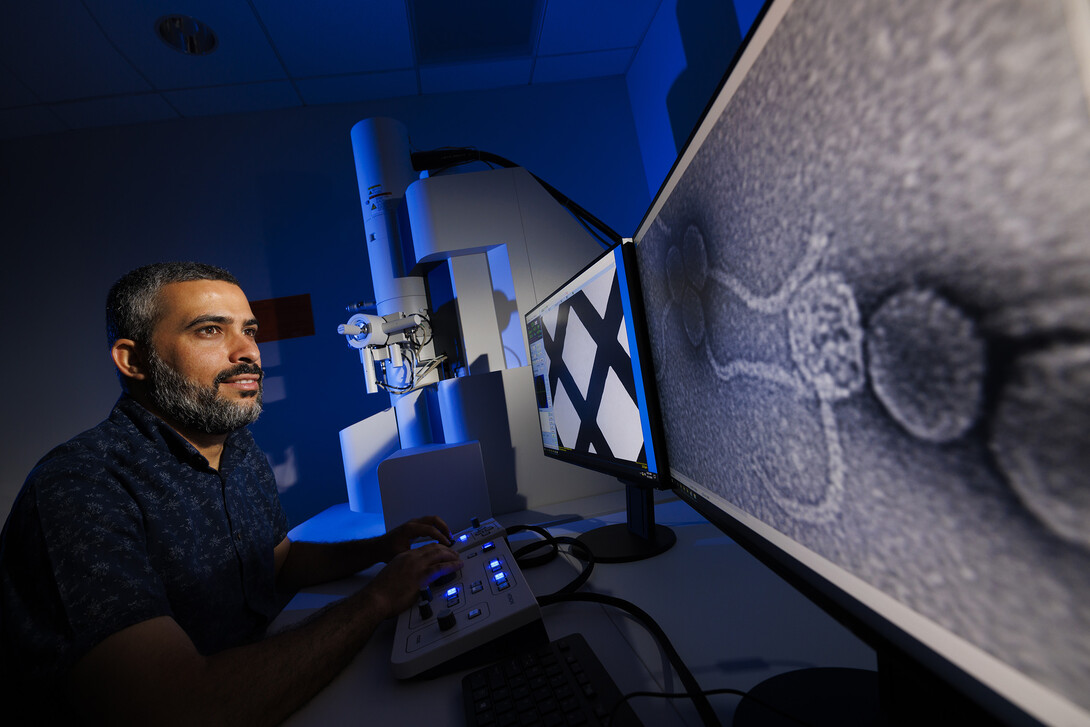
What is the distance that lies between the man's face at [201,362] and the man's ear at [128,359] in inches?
0.9

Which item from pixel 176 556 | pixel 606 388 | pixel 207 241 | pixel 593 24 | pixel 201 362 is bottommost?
pixel 176 556

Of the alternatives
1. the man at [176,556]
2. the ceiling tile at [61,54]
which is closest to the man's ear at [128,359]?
the man at [176,556]

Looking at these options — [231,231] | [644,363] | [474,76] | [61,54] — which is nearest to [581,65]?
[474,76]

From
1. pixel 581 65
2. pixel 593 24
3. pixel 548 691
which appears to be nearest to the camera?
pixel 548 691

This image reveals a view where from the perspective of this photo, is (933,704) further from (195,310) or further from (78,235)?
(78,235)

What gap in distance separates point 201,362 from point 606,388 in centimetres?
74

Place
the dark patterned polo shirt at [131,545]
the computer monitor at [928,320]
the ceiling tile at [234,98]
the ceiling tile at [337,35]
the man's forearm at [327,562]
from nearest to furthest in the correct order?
the computer monitor at [928,320]
the dark patterned polo shirt at [131,545]
the man's forearm at [327,562]
the ceiling tile at [337,35]
the ceiling tile at [234,98]

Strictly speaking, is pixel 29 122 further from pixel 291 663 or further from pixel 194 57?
pixel 291 663

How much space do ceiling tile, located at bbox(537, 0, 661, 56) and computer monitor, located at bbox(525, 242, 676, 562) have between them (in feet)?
4.86

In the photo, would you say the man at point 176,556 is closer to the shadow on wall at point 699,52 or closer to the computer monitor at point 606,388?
the computer monitor at point 606,388

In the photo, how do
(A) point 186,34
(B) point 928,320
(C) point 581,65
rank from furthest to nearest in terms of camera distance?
1. (C) point 581,65
2. (A) point 186,34
3. (B) point 928,320

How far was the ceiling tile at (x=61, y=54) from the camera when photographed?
150cm

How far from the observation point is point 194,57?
68.2 inches

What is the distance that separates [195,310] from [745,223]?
955 mm
